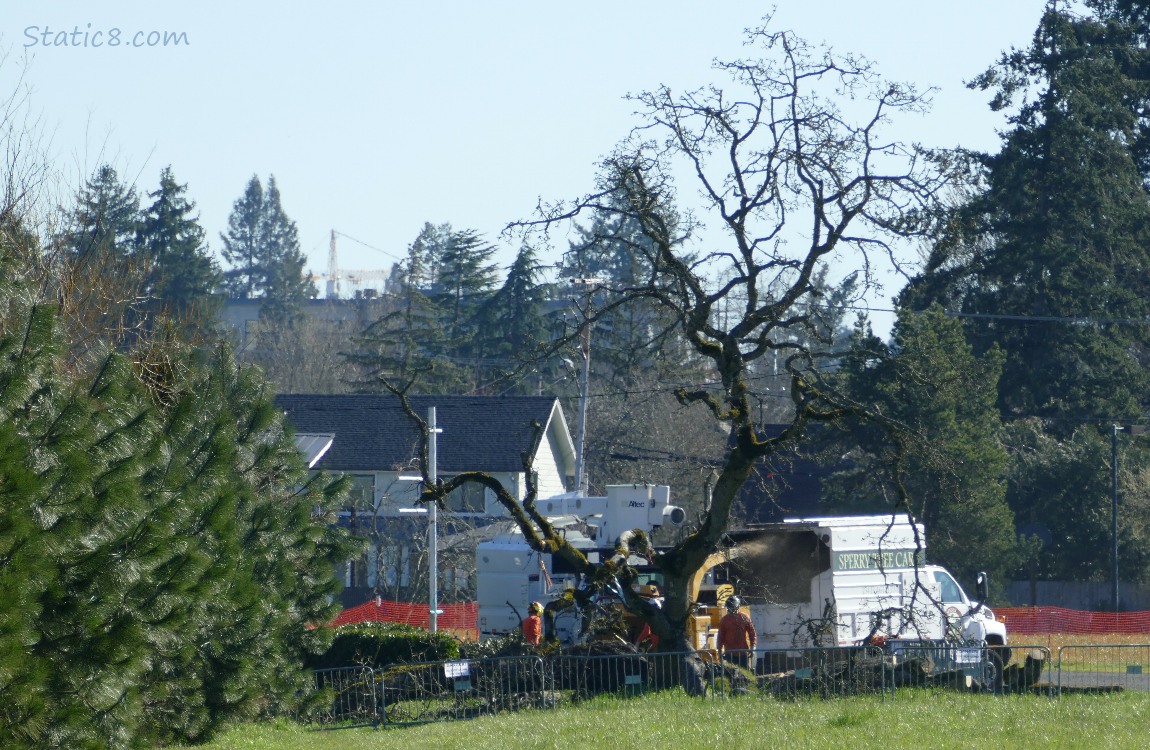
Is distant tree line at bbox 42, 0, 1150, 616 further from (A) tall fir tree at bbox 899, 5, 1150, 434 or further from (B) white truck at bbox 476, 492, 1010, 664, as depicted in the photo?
(B) white truck at bbox 476, 492, 1010, 664

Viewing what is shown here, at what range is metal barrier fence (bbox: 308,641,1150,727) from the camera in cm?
1595

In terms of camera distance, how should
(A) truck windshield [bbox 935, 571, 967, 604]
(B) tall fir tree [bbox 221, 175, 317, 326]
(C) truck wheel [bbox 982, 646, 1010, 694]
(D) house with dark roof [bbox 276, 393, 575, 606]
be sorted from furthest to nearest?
(B) tall fir tree [bbox 221, 175, 317, 326], (D) house with dark roof [bbox 276, 393, 575, 606], (A) truck windshield [bbox 935, 571, 967, 604], (C) truck wheel [bbox 982, 646, 1010, 694]

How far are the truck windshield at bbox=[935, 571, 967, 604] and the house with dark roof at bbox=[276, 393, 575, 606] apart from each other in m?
17.1

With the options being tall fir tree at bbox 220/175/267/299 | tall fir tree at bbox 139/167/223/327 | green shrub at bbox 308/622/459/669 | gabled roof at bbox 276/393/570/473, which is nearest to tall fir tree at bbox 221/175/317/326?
tall fir tree at bbox 220/175/267/299

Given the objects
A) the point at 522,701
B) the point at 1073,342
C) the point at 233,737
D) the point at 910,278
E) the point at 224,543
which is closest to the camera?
the point at 224,543

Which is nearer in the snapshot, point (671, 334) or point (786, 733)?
point (786, 733)

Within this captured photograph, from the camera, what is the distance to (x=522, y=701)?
53.3 ft

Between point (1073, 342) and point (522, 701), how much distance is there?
31.2m

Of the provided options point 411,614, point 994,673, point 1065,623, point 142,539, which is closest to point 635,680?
point 994,673

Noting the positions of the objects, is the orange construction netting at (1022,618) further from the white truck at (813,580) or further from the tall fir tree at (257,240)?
the tall fir tree at (257,240)

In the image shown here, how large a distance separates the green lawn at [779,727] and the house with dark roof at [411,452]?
2243 centimetres

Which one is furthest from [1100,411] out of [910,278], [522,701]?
[522,701]

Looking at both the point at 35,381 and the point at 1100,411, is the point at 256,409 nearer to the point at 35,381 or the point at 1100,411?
the point at 35,381

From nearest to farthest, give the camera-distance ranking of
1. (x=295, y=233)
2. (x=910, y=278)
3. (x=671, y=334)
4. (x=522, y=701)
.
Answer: (x=522, y=701), (x=910, y=278), (x=671, y=334), (x=295, y=233)
